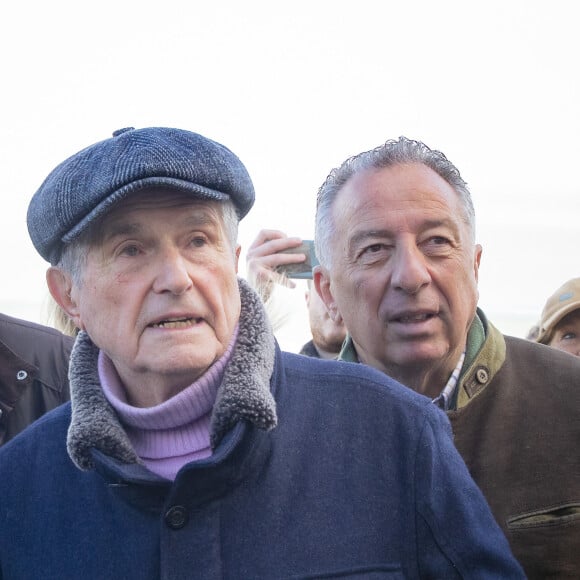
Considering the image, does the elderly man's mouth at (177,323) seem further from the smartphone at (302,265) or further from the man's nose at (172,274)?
the smartphone at (302,265)

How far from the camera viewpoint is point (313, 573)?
6.00 ft

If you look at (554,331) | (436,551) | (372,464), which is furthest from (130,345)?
(554,331)

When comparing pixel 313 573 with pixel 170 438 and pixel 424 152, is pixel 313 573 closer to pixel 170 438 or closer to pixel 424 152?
pixel 170 438

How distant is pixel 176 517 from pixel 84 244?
2.35 ft

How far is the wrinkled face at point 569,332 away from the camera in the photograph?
4324 millimetres

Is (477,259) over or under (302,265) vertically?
under

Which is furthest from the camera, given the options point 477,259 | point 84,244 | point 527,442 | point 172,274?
point 477,259

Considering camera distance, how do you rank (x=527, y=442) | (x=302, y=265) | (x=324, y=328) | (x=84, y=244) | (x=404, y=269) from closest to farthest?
(x=84, y=244) < (x=527, y=442) < (x=404, y=269) < (x=302, y=265) < (x=324, y=328)

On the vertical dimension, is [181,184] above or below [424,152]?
below

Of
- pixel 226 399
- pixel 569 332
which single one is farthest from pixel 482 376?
pixel 569 332

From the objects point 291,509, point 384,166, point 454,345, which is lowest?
point 291,509

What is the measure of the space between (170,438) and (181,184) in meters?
0.62

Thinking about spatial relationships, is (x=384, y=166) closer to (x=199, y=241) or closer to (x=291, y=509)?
(x=199, y=241)

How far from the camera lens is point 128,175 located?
6.23 ft
